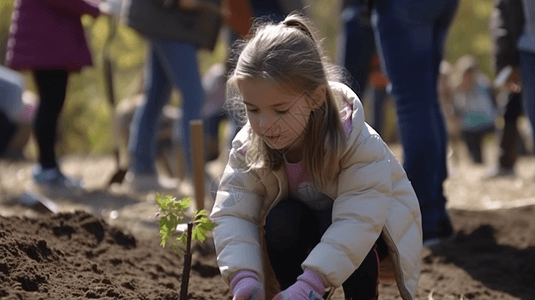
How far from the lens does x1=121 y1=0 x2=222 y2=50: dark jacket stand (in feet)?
14.1

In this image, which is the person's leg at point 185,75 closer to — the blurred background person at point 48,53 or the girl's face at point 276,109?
the blurred background person at point 48,53

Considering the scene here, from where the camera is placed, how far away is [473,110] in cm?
767

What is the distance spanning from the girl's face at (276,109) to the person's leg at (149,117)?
3.03 metres

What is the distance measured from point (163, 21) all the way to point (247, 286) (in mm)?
2770

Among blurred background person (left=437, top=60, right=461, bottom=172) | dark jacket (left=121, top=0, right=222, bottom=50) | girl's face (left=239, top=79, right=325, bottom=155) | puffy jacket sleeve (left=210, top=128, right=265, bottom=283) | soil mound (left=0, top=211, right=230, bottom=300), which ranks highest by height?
girl's face (left=239, top=79, right=325, bottom=155)

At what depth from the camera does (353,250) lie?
1876 mm

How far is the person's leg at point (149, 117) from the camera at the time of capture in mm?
4828

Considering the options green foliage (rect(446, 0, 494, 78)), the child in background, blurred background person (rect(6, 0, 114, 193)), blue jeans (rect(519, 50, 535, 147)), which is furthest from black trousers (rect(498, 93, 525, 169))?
green foliage (rect(446, 0, 494, 78))

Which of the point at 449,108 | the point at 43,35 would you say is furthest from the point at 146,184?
the point at 449,108

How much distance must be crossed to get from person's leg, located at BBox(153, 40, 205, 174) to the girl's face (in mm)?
2453

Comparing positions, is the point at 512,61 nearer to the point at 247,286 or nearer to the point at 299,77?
the point at 299,77

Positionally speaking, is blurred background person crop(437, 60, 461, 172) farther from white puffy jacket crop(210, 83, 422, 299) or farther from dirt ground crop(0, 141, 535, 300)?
white puffy jacket crop(210, 83, 422, 299)

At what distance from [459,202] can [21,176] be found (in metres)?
3.72

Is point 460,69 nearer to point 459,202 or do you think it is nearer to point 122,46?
point 459,202
